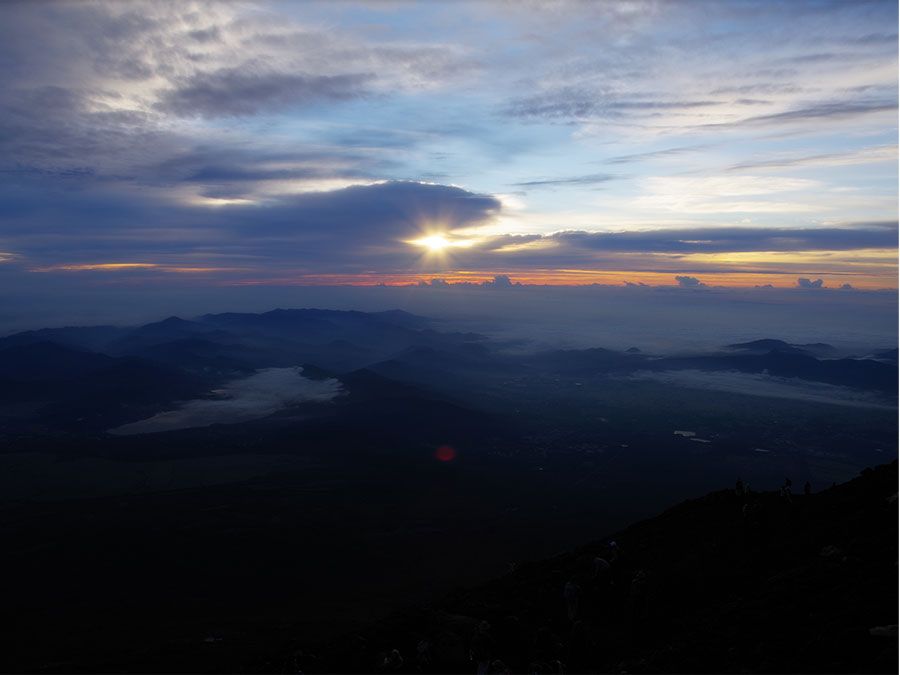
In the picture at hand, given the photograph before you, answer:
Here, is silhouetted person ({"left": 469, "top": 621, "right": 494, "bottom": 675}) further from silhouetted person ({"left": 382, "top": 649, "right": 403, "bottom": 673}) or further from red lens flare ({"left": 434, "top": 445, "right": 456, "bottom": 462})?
red lens flare ({"left": 434, "top": 445, "right": 456, "bottom": 462})

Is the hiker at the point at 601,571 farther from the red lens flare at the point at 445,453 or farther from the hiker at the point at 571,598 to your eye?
the red lens flare at the point at 445,453

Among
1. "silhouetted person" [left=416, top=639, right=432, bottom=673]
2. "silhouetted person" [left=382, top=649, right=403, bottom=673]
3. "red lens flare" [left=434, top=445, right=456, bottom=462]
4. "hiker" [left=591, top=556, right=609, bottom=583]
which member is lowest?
"red lens flare" [left=434, top=445, right=456, bottom=462]

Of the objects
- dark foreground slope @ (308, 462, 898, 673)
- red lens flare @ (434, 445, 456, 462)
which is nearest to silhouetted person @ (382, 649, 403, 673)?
dark foreground slope @ (308, 462, 898, 673)

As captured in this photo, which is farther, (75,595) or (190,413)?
(190,413)

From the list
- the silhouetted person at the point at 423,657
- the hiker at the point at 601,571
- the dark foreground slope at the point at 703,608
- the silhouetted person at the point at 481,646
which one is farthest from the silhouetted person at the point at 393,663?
the hiker at the point at 601,571

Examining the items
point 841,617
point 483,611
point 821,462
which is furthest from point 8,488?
point 821,462

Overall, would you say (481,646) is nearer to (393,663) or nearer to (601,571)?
(393,663)

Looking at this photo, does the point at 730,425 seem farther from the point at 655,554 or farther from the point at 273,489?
the point at 655,554
